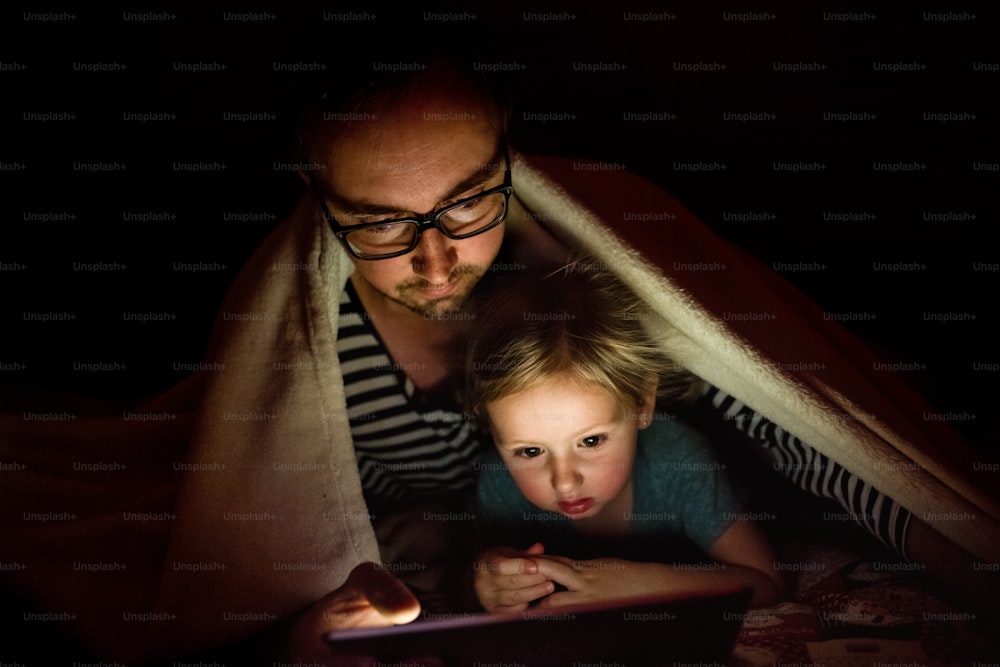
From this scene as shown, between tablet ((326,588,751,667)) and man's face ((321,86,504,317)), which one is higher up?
man's face ((321,86,504,317))

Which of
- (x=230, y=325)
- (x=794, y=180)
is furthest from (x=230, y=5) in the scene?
(x=794, y=180)

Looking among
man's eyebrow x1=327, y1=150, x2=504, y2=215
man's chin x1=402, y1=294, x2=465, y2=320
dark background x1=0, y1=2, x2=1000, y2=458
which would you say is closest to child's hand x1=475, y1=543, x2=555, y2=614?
man's chin x1=402, y1=294, x2=465, y2=320

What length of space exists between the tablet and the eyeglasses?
446 mm

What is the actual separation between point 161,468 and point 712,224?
108 centimetres

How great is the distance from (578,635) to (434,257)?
476 mm

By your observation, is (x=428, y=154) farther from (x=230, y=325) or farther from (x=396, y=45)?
(x=230, y=325)

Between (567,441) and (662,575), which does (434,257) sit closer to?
(567,441)

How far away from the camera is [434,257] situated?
0.90 m

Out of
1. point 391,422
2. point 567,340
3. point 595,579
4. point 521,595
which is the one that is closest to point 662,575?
point 595,579

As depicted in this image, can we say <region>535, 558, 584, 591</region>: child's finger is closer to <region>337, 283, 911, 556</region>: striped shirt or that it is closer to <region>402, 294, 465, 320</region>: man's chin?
<region>337, 283, 911, 556</region>: striped shirt

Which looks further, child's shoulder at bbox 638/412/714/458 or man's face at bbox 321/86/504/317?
child's shoulder at bbox 638/412/714/458

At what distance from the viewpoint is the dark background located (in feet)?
4.04

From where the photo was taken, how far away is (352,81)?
833mm

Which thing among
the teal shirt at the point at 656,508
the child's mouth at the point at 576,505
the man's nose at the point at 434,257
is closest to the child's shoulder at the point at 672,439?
the teal shirt at the point at 656,508
